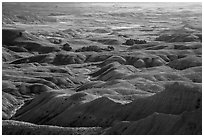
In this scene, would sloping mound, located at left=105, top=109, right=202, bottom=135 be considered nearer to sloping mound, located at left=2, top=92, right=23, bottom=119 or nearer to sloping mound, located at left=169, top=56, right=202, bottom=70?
sloping mound, located at left=2, top=92, right=23, bottom=119

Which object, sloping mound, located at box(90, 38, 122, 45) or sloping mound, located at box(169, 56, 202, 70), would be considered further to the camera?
sloping mound, located at box(90, 38, 122, 45)

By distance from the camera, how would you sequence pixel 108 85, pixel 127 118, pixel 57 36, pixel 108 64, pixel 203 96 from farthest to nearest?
pixel 57 36, pixel 108 64, pixel 108 85, pixel 127 118, pixel 203 96

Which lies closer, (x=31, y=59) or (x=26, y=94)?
(x=26, y=94)

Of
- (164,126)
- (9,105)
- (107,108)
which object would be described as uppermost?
(164,126)

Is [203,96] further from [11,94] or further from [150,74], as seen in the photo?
[11,94]

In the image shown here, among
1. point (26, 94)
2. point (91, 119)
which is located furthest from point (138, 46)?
point (91, 119)

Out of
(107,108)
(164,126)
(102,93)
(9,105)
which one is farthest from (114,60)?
(164,126)

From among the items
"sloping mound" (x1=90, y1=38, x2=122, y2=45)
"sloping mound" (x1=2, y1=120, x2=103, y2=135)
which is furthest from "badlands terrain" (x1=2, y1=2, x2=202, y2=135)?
"sloping mound" (x1=90, y1=38, x2=122, y2=45)

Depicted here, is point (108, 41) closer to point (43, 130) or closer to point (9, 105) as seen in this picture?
point (9, 105)

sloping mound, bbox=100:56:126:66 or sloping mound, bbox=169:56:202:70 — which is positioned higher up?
sloping mound, bbox=169:56:202:70
